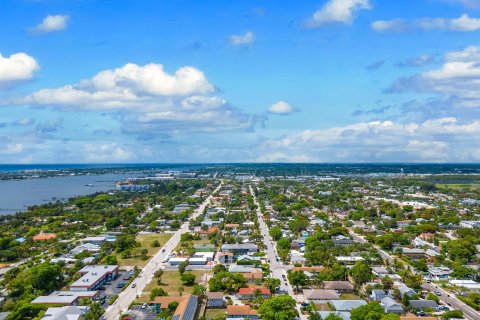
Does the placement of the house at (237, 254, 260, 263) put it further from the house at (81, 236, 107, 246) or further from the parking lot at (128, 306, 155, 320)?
the house at (81, 236, 107, 246)

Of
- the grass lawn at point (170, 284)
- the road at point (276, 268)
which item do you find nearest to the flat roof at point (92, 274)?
the grass lawn at point (170, 284)

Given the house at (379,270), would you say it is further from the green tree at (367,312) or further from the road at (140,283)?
the road at (140,283)

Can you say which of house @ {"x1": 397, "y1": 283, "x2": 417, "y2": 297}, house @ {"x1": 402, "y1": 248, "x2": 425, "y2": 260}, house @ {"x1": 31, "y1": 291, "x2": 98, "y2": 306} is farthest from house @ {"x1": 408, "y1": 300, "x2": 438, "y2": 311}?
house @ {"x1": 31, "y1": 291, "x2": 98, "y2": 306}

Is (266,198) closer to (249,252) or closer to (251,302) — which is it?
(249,252)

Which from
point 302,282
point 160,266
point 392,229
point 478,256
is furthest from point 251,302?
point 392,229

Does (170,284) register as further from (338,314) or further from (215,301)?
(338,314)

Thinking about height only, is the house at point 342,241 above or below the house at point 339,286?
above

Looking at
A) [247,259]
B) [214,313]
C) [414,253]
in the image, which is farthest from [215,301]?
[414,253]

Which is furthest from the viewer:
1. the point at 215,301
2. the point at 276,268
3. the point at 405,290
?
the point at 276,268
